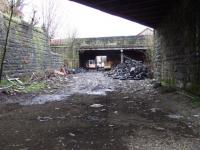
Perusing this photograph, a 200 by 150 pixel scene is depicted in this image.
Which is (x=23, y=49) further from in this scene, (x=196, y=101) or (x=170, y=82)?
(x=196, y=101)

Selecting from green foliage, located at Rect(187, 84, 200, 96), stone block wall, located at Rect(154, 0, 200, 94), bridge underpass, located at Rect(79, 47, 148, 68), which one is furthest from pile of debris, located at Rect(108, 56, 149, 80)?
bridge underpass, located at Rect(79, 47, 148, 68)

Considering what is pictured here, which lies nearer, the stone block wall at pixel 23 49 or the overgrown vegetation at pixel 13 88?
the overgrown vegetation at pixel 13 88

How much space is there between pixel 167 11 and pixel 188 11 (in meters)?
2.92

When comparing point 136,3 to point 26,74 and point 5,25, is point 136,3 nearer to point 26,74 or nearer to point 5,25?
point 5,25

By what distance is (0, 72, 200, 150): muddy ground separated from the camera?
4570 mm

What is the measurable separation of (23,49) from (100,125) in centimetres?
1188

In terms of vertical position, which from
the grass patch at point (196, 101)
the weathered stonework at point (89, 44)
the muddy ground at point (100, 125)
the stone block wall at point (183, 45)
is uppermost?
the weathered stonework at point (89, 44)

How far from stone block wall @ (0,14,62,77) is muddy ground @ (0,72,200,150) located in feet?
19.6

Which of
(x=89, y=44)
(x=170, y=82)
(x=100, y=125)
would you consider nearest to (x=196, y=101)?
(x=100, y=125)

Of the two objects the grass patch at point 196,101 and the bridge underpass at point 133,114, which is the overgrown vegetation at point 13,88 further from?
the grass patch at point 196,101

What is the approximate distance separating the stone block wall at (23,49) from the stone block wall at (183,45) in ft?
21.5

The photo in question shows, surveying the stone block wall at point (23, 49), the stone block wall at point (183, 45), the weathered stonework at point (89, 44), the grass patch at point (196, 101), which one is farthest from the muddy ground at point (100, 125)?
the weathered stonework at point (89, 44)

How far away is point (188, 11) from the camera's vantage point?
937 cm

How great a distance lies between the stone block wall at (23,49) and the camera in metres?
14.6
